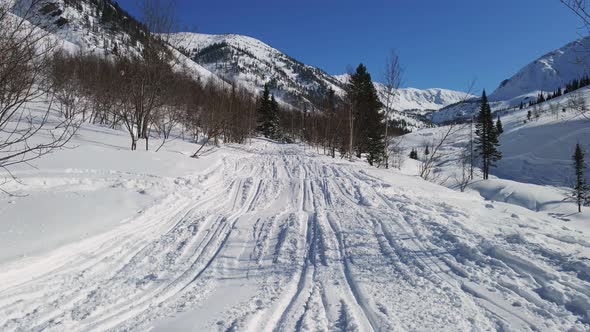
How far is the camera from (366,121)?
2975 centimetres

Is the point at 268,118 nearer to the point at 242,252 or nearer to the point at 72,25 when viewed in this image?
the point at 72,25

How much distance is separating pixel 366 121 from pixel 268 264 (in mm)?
26845

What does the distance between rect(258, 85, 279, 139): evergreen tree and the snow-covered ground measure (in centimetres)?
4721

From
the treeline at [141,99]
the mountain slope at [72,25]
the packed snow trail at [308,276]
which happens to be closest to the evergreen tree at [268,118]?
the treeline at [141,99]

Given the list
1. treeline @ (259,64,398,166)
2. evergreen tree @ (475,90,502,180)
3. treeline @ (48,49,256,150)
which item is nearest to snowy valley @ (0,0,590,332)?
treeline @ (48,49,256,150)

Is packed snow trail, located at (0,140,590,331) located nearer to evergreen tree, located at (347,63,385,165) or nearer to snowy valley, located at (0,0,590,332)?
snowy valley, located at (0,0,590,332)

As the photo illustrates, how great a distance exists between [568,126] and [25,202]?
4074 inches

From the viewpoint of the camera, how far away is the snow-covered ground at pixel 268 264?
129 inches

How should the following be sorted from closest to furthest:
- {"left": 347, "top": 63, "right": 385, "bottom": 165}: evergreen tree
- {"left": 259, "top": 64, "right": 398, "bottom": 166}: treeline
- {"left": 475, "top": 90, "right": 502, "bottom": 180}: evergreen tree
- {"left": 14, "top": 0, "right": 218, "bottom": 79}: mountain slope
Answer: {"left": 14, "top": 0, "right": 218, "bottom": 79}: mountain slope → {"left": 259, "top": 64, "right": 398, "bottom": 166}: treeline → {"left": 347, "top": 63, "right": 385, "bottom": 165}: evergreen tree → {"left": 475, "top": 90, "right": 502, "bottom": 180}: evergreen tree

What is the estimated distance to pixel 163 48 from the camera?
1638cm

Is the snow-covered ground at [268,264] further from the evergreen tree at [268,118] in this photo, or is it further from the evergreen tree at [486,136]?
the evergreen tree at [268,118]

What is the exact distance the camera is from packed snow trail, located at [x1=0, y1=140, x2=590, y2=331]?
10.6 ft

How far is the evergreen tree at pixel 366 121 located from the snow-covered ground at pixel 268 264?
21220mm

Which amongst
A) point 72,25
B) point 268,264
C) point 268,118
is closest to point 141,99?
point 72,25
